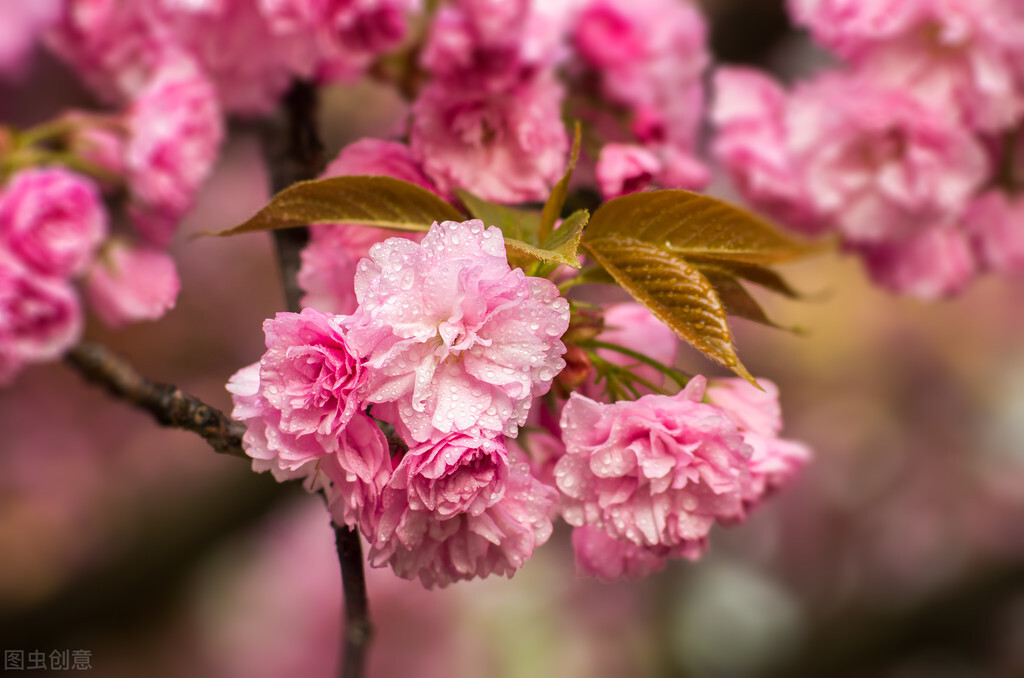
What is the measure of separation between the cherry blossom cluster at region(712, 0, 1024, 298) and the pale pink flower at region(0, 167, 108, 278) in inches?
19.6

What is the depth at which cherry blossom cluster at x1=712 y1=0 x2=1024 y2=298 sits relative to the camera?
637mm

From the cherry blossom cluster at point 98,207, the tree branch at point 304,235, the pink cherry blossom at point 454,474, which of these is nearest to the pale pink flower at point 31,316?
the cherry blossom cluster at point 98,207

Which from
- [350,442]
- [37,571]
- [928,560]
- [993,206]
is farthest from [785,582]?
[350,442]

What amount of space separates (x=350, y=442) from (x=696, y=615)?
1.37m

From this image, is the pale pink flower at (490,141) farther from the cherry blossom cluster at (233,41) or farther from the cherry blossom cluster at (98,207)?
the cherry blossom cluster at (98,207)

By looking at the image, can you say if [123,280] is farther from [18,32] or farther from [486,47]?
[18,32]

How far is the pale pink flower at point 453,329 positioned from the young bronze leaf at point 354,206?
76 millimetres

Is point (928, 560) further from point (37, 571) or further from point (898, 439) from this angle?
point (37, 571)

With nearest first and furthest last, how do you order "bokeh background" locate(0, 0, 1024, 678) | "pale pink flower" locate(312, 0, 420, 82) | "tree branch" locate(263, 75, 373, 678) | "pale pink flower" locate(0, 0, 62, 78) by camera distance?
"tree branch" locate(263, 75, 373, 678), "pale pink flower" locate(312, 0, 420, 82), "pale pink flower" locate(0, 0, 62, 78), "bokeh background" locate(0, 0, 1024, 678)

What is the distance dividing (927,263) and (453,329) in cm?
56

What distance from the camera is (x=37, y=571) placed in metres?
1.43

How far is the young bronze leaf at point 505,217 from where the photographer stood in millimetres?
410

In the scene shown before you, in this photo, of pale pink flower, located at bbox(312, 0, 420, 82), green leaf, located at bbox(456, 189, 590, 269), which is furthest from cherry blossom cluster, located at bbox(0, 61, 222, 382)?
A: green leaf, located at bbox(456, 189, 590, 269)

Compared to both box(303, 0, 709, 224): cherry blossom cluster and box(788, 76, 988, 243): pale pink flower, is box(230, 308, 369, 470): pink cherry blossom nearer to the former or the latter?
box(303, 0, 709, 224): cherry blossom cluster
